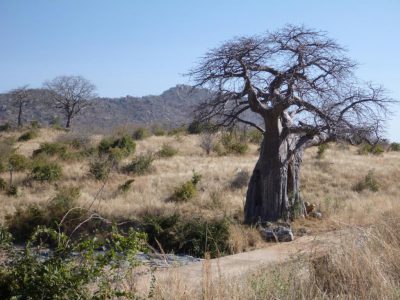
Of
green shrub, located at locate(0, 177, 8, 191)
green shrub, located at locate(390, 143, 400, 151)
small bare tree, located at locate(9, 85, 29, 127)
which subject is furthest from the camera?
small bare tree, located at locate(9, 85, 29, 127)

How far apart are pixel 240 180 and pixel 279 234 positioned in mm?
9986

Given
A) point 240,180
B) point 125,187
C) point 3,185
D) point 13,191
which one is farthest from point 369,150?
point 3,185

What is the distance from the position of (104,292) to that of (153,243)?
35.3 ft

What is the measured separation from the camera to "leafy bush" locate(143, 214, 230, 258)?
530 inches

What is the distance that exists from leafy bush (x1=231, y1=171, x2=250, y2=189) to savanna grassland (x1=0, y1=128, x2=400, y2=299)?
48mm

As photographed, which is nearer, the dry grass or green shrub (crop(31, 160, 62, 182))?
the dry grass

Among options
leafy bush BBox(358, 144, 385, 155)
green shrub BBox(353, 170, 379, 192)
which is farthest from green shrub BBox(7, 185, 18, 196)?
leafy bush BBox(358, 144, 385, 155)

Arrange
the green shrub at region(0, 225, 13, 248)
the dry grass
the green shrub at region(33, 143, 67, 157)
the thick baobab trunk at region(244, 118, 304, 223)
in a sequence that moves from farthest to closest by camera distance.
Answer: the green shrub at region(33, 143, 67, 157) < the dry grass < the thick baobab trunk at region(244, 118, 304, 223) < the green shrub at region(0, 225, 13, 248)

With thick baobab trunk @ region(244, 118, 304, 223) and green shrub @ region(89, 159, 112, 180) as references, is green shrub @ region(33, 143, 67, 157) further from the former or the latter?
thick baobab trunk @ region(244, 118, 304, 223)

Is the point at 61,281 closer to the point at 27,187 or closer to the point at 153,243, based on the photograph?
the point at 153,243

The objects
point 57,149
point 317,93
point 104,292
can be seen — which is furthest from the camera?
point 57,149

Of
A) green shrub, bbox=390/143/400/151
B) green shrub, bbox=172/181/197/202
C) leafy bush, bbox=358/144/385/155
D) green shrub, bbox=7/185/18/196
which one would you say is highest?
green shrub, bbox=390/143/400/151

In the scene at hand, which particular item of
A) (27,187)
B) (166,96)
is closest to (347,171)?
(27,187)

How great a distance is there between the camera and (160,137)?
137 feet
